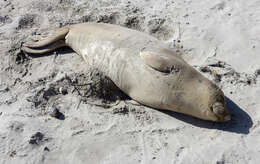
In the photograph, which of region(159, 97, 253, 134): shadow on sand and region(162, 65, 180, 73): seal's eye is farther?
region(162, 65, 180, 73): seal's eye

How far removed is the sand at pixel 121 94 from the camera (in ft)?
11.3

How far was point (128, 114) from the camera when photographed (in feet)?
12.8

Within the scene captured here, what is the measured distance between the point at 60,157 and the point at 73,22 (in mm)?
2652

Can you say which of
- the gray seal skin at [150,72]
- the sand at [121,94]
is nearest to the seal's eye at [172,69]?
the gray seal skin at [150,72]

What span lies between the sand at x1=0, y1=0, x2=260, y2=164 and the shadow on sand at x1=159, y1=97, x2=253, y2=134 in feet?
0.03

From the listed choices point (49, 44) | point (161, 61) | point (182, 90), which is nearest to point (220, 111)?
point (182, 90)

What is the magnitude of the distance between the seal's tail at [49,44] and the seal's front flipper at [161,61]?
A: 1.58 metres

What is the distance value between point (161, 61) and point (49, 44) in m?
2.00

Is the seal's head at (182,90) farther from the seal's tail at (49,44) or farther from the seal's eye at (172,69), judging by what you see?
the seal's tail at (49,44)

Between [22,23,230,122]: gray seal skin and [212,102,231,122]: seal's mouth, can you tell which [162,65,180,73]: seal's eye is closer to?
[22,23,230,122]: gray seal skin

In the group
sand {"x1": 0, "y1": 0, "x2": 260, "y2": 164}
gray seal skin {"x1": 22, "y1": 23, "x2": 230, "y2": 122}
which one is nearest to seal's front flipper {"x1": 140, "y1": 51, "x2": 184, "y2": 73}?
gray seal skin {"x1": 22, "y1": 23, "x2": 230, "y2": 122}

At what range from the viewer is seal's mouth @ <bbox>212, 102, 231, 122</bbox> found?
3.47 metres

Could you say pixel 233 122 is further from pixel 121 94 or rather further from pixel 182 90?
pixel 121 94

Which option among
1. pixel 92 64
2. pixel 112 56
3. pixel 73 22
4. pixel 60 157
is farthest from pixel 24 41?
pixel 60 157
